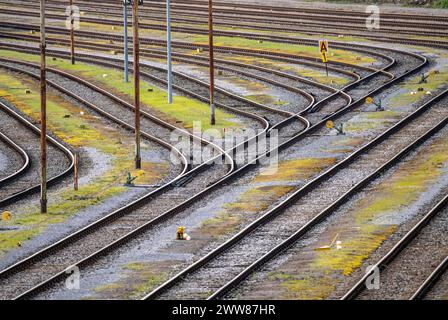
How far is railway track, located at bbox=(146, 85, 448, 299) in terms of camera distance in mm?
24484

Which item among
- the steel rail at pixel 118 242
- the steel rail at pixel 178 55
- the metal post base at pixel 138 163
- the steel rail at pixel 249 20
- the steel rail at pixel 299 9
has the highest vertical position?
the steel rail at pixel 299 9

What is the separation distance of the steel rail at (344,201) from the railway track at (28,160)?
9.26 metres

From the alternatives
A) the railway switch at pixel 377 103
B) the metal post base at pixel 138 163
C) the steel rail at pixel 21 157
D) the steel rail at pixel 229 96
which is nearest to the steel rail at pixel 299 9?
the steel rail at pixel 229 96

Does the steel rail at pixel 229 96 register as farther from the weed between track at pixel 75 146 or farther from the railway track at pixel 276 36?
the railway track at pixel 276 36

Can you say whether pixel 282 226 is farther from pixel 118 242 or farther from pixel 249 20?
pixel 249 20

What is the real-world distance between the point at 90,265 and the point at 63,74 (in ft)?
108

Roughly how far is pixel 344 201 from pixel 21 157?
1336 cm

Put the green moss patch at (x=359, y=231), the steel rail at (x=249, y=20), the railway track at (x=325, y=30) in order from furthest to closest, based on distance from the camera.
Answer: the steel rail at (x=249, y=20), the railway track at (x=325, y=30), the green moss patch at (x=359, y=231)

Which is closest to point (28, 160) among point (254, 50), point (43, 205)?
point (43, 205)

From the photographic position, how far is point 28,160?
3912 centimetres

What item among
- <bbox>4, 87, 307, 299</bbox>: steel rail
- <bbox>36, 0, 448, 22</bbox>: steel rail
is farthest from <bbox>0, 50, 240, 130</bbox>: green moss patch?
<bbox>36, 0, 448, 22</bbox>: steel rail

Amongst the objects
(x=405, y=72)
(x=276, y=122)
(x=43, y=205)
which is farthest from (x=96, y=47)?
(x=43, y=205)

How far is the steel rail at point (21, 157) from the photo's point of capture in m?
Result: 36.4
